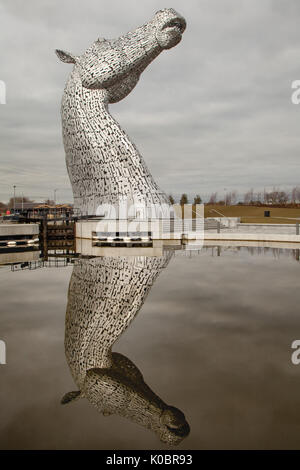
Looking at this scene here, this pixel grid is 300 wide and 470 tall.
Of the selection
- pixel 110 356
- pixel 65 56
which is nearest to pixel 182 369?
pixel 110 356

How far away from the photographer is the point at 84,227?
1495 centimetres

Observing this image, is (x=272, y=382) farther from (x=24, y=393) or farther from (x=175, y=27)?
(x=175, y=27)

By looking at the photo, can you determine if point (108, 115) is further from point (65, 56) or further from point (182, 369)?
point (182, 369)

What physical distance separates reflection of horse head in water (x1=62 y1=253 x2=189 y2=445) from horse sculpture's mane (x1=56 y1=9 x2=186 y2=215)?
7469 mm

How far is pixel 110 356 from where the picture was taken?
3137mm

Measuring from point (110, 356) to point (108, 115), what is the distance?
12.2 m

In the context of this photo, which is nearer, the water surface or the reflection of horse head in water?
the water surface

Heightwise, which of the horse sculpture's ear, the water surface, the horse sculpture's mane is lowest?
the water surface

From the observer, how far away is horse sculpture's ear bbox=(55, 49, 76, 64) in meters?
14.2

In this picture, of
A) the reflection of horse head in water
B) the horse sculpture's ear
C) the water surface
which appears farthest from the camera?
the horse sculpture's ear

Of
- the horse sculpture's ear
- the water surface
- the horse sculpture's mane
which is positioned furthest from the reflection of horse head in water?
the horse sculpture's ear

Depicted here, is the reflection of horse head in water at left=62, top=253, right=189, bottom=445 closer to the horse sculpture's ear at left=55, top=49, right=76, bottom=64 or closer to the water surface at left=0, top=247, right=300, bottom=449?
the water surface at left=0, top=247, right=300, bottom=449
